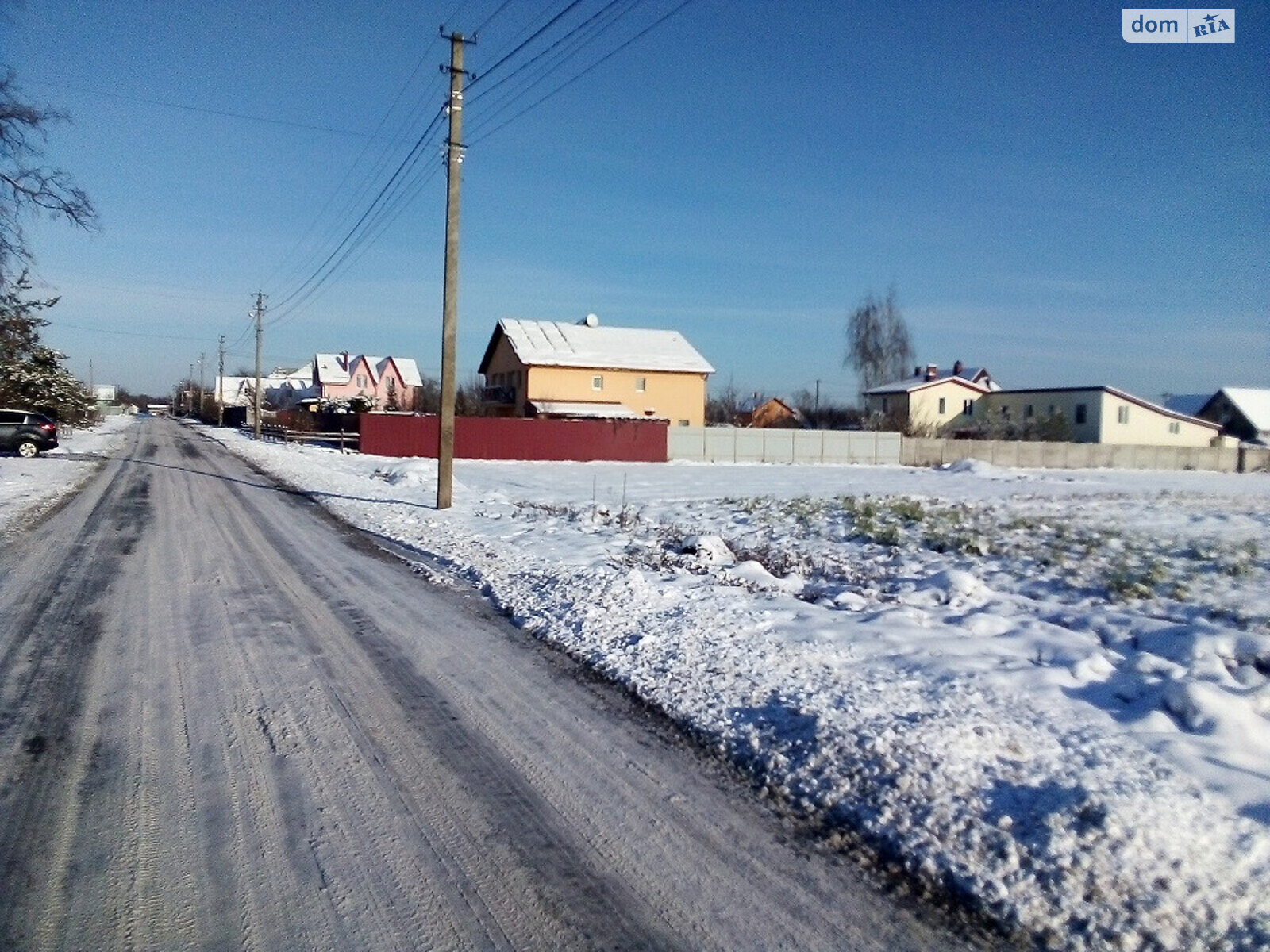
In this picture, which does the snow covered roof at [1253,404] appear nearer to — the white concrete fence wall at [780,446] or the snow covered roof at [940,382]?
the snow covered roof at [940,382]

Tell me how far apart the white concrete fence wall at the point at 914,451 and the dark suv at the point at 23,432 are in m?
28.2

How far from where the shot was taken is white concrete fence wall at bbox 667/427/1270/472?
49.1 metres

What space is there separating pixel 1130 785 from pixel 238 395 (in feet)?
425

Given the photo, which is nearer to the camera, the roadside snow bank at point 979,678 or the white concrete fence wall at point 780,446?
the roadside snow bank at point 979,678

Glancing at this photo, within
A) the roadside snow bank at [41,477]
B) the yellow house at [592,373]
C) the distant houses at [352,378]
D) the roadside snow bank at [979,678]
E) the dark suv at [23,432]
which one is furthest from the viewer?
the distant houses at [352,378]

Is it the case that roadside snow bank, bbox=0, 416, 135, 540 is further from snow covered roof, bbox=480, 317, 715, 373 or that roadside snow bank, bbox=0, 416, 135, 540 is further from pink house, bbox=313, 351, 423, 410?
pink house, bbox=313, 351, 423, 410

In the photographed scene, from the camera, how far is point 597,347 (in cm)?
5459

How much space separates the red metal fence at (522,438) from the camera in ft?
134

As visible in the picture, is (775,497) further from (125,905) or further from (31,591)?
(125,905)

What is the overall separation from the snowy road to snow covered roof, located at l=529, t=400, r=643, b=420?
4179 cm

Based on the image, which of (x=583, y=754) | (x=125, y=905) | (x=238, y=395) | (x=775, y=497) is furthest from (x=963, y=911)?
(x=238, y=395)

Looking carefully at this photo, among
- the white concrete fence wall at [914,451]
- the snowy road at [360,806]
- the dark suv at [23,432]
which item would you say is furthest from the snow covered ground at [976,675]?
the white concrete fence wall at [914,451]

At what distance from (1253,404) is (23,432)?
91.0 meters

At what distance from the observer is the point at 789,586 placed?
10.2 m
